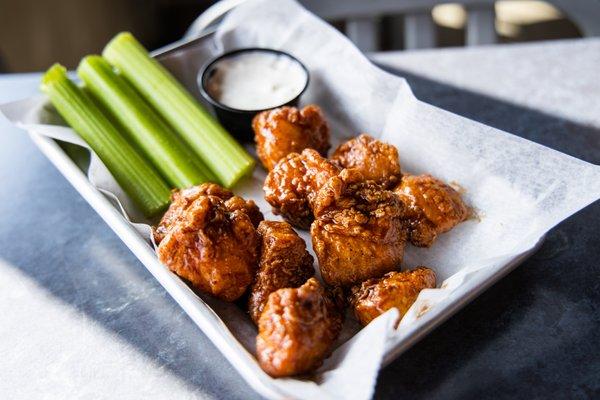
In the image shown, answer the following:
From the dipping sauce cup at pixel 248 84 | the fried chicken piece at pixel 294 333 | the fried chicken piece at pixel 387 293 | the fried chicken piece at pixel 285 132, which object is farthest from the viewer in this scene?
the dipping sauce cup at pixel 248 84

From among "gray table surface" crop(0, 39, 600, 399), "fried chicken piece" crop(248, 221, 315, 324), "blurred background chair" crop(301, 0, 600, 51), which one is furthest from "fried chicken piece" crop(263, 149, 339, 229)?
"blurred background chair" crop(301, 0, 600, 51)

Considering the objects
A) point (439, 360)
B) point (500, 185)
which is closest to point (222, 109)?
point (500, 185)

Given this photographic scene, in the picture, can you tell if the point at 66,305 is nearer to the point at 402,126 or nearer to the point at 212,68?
the point at 212,68

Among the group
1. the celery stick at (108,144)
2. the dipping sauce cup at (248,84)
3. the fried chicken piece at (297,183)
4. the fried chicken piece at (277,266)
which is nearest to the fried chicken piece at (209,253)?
the fried chicken piece at (277,266)

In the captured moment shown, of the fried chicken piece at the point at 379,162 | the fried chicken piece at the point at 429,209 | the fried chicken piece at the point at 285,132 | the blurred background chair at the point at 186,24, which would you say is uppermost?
the fried chicken piece at the point at 285,132

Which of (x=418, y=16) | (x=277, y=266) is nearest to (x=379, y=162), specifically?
(x=277, y=266)

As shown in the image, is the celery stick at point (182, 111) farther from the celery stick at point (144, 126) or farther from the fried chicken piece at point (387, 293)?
the fried chicken piece at point (387, 293)
